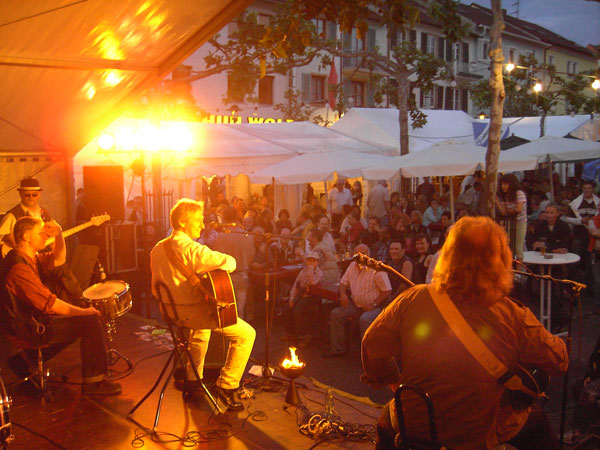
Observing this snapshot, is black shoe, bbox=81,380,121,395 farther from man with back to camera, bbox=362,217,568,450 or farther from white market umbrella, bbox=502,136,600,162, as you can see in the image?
white market umbrella, bbox=502,136,600,162

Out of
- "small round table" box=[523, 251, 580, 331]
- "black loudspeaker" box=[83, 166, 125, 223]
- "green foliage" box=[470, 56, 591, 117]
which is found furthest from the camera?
"green foliage" box=[470, 56, 591, 117]

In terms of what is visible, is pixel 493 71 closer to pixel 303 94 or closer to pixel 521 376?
pixel 521 376

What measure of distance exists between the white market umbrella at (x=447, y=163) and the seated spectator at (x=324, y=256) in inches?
133

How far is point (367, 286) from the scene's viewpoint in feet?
21.3

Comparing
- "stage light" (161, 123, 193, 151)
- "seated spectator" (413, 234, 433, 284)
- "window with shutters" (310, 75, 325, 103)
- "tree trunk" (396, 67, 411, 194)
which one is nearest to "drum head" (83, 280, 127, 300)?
"seated spectator" (413, 234, 433, 284)

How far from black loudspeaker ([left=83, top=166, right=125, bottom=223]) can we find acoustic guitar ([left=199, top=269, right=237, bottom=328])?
4923 mm

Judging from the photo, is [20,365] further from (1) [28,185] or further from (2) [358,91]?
(2) [358,91]

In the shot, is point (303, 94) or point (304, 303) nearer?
point (304, 303)

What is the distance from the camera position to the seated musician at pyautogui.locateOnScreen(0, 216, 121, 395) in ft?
16.0

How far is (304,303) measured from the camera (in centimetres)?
734

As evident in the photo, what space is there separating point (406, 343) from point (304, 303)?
4.95 metres

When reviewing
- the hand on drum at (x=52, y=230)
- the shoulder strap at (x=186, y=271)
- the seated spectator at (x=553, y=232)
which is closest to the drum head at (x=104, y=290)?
the hand on drum at (x=52, y=230)

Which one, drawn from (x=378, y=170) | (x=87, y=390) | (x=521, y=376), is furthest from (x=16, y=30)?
(x=378, y=170)

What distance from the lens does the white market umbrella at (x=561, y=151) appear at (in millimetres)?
11453
